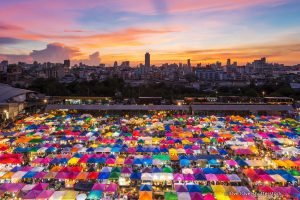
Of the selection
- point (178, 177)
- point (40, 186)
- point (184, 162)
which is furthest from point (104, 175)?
point (184, 162)

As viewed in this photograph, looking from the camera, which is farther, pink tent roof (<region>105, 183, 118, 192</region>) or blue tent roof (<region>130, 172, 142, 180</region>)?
blue tent roof (<region>130, 172, 142, 180</region>)

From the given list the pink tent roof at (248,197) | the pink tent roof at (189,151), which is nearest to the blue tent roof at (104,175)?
the pink tent roof at (189,151)

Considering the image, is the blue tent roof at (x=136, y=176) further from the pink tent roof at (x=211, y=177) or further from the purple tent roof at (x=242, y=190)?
the purple tent roof at (x=242, y=190)

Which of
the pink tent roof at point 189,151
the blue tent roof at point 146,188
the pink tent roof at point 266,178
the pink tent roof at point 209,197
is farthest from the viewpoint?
the pink tent roof at point 189,151

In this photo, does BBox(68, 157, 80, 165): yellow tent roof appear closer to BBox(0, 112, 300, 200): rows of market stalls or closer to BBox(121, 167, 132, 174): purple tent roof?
BBox(0, 112, 300, 200): rows of market stalls

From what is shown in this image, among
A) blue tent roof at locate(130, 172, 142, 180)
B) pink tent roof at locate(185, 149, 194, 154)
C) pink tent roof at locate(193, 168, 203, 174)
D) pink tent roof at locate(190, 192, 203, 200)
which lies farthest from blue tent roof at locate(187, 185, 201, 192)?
pink tent roof at locate(185, 149, 194, 154)

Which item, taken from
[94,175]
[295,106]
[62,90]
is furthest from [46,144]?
[62,90]

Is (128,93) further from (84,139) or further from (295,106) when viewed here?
(84,139)

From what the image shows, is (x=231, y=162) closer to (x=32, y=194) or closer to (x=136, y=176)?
(x=136, y=176)

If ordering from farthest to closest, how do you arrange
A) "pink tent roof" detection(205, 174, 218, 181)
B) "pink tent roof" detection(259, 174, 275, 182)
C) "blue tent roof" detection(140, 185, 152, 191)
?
1. "pink tent roof" detection(205, 174, 218, 181)
2. "pink tent roof" detection(259, 174, 275, 182)
3. "blue tent roof" detection(140, 185, 152, 191)

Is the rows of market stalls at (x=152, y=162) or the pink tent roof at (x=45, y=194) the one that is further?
the rows of market stalls at (x=152, y=162)

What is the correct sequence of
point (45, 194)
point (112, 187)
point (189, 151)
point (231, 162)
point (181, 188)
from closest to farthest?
point (45, 194) < point (181, 188) < point (112, 187) < point (231, 162) < point (189, 151)
